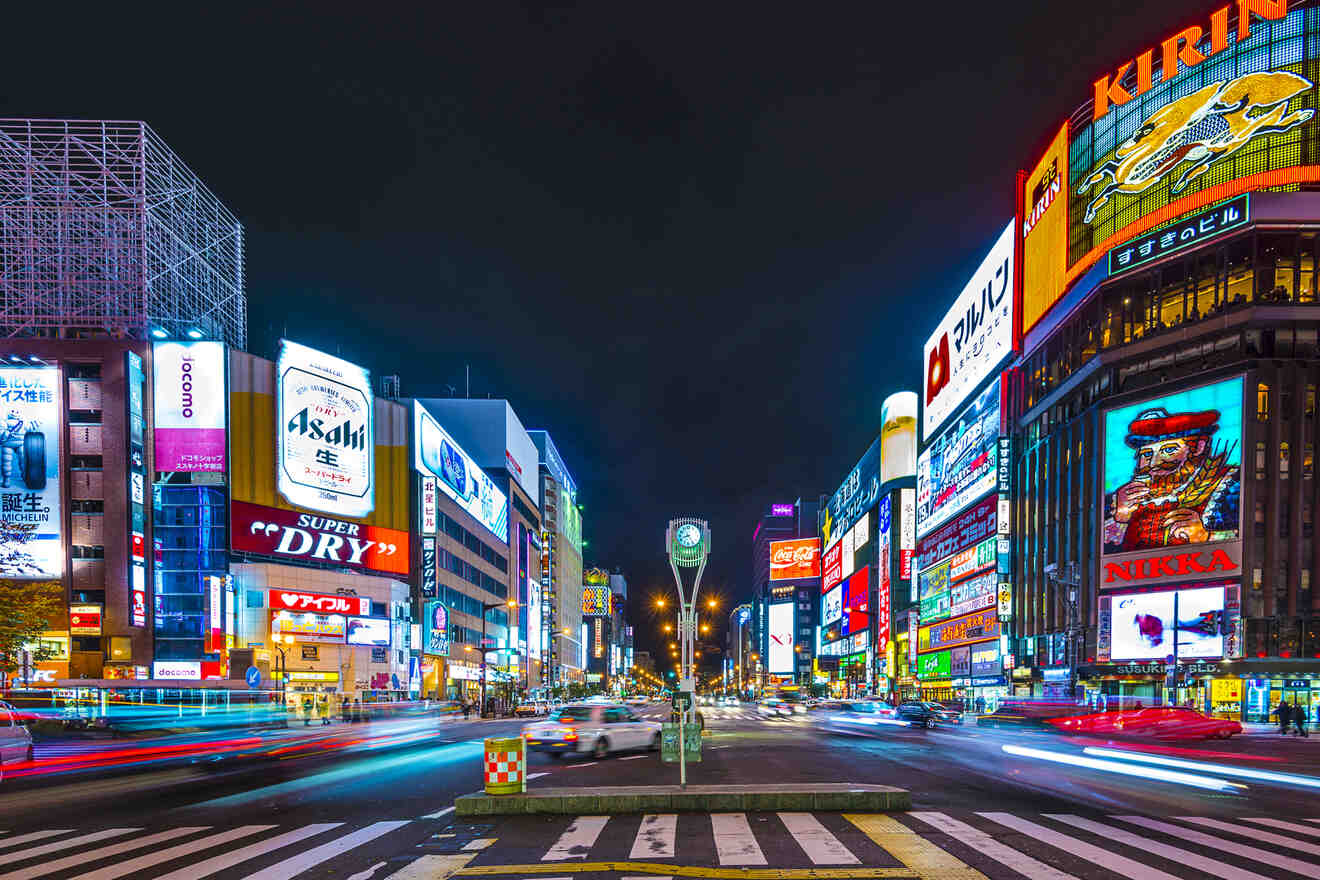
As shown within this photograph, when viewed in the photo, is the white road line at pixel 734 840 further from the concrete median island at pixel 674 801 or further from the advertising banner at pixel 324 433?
the advertising banner at pixel 324 433

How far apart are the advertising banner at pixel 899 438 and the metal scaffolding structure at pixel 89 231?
92.6 metres

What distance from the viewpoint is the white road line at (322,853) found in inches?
396

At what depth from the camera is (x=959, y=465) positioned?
9881 cm

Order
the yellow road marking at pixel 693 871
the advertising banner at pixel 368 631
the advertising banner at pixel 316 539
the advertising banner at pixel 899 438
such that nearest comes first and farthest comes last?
the yellow road marking at pixel 693 871 < the advertising banner at pixel 316 539 < the advertising banner at pixel 368 631 < the advertising banner at pixel 899 438

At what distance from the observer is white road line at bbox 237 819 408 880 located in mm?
10062

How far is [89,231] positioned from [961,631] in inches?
3380

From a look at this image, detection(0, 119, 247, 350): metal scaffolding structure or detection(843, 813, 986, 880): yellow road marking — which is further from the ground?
detection(0, 119, 247, 350): metal scaffolding structure

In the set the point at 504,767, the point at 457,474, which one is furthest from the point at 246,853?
the point at 457,474

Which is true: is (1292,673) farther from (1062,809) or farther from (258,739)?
(258,739)

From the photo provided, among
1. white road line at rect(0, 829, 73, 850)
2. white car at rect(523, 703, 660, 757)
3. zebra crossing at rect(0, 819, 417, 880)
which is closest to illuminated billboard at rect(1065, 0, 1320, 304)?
white car at rect(523, 703, 660, 757)

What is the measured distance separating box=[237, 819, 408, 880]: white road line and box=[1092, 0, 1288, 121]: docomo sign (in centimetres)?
7948

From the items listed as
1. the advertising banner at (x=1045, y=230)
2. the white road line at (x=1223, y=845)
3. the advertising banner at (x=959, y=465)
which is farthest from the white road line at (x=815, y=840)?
the advertising banner at (x=959, y=465)

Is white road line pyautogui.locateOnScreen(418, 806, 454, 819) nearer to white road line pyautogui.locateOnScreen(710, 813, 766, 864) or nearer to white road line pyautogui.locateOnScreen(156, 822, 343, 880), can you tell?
white road line pyautogui.locateOnScreen(156, 822, 343, 880)

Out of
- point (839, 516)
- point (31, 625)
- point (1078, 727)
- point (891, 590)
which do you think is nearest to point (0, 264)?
point (31, 625)
